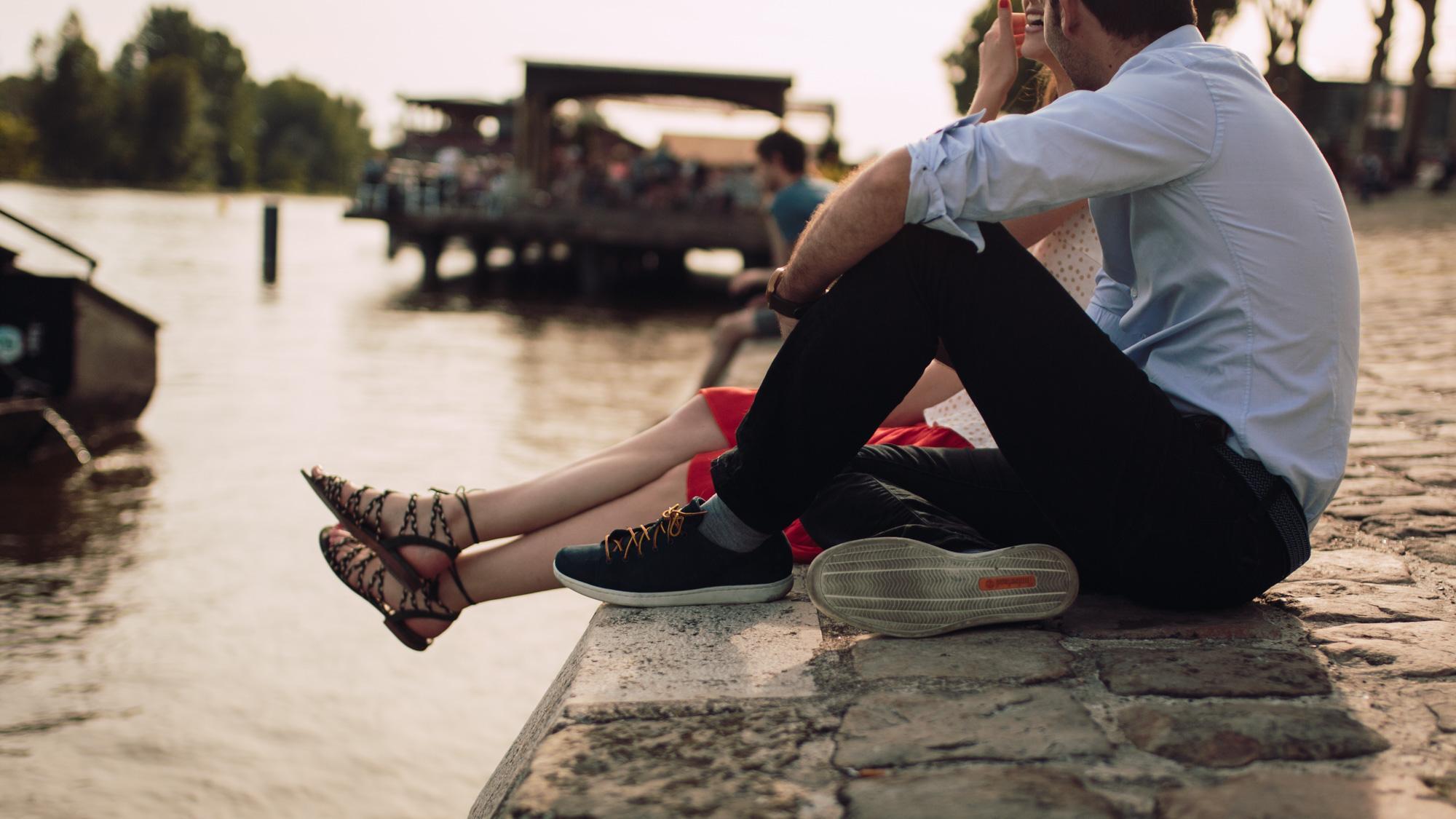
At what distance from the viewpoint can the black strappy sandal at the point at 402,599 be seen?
263cm

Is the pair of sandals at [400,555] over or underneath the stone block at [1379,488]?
underneath

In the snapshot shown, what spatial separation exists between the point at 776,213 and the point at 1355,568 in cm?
512

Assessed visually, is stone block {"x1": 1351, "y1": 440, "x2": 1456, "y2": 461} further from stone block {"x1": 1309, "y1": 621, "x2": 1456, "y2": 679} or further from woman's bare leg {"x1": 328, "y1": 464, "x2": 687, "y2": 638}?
woman's bare leg {"x1": 328, "y1": 464, "x2": 687, "y2": 638}

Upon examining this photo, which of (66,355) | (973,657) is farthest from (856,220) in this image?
(66,355)

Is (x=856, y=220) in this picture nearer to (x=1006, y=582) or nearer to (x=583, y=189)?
(x=1006, y=582)

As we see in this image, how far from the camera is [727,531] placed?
83.1 inches

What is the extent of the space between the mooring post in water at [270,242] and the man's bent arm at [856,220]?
20.0m

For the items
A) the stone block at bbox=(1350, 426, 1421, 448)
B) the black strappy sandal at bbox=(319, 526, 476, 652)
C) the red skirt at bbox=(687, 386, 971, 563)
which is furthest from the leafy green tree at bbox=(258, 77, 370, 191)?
the red skirt at bbox=(687, 386, 971, 563)

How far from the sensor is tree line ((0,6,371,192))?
72.2 meters

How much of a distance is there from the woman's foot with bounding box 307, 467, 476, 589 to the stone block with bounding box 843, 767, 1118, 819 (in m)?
1.37

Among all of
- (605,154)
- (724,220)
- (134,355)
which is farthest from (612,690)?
A: (605,154)

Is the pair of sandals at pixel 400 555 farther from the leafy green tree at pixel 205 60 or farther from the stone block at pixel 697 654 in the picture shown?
the leafy green tree at pixel 205 60

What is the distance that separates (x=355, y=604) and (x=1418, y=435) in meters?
4.05

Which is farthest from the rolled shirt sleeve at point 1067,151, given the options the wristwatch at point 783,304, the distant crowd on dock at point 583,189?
the distant crowd on dock at point 583,189
